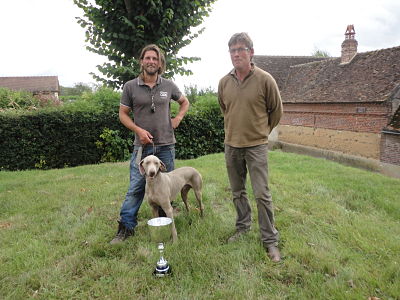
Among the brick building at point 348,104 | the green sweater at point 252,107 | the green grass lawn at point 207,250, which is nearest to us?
the green grass lawn at point 207,250

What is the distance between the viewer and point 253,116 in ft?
11.8

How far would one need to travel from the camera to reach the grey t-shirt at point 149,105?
13.2 ft

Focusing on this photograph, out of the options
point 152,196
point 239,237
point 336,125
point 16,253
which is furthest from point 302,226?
point 336,125

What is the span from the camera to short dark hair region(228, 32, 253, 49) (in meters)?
3.45

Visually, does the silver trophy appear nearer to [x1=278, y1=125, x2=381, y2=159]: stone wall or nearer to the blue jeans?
the blue jeans

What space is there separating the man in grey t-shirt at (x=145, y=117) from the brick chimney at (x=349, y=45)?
804 inches

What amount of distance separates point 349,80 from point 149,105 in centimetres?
1865

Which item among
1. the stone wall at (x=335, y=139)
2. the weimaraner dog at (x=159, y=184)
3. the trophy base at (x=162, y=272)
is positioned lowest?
the stone wall at (x=335, y=139)

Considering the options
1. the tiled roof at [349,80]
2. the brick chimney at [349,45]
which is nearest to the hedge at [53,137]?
the tiled roof at [349,80]

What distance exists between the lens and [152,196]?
12.9ft

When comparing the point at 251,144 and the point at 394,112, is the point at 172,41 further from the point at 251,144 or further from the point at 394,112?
the point at 394,112

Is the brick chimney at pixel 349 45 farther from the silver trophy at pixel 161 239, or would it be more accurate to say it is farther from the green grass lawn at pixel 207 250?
the silver trophy at pixel 161 239

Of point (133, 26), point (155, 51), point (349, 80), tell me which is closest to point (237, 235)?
point (155, 51)

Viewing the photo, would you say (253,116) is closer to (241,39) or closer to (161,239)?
(241,39)
